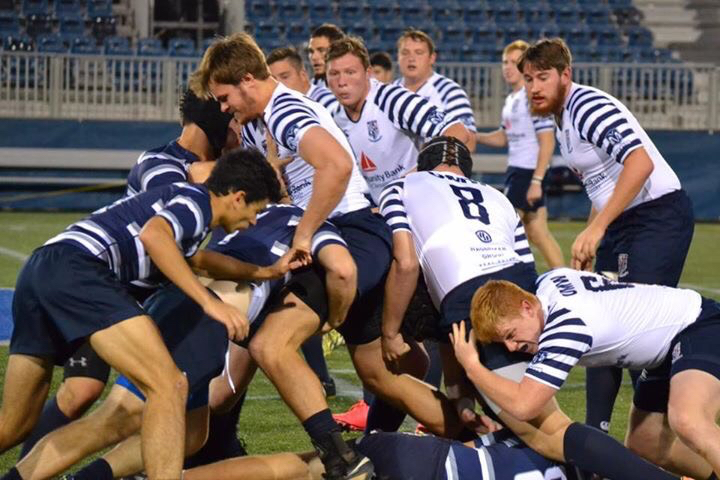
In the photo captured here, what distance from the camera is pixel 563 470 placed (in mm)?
5547

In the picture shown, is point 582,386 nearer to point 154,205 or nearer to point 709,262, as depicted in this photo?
point 154,205

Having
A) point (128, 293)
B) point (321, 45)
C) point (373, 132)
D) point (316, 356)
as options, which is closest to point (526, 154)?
point (321, 45)

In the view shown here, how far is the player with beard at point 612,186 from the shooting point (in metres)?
6.43

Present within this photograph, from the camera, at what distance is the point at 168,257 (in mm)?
5086

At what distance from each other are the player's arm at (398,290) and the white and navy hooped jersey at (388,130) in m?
1.60

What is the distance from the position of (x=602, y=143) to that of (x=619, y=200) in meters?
0.32

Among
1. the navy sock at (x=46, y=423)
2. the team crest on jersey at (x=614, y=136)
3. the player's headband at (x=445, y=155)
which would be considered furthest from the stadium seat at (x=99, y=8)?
the navy sock at (x=46, y=423)

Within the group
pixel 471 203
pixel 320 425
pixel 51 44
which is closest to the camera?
pixel 320 425

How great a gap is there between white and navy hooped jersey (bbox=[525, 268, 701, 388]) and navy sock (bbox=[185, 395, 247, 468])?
141 centimetres

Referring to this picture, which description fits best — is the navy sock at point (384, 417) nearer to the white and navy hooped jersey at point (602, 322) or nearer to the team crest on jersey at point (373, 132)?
the white and navy hooped jersey at point (602, 322)

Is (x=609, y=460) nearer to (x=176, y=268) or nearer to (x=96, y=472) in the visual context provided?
(x=176, y=268)

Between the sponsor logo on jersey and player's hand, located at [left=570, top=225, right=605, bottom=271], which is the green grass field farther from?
the sponsor logo on jersey

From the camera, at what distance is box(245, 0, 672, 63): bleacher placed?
2259 centimetres

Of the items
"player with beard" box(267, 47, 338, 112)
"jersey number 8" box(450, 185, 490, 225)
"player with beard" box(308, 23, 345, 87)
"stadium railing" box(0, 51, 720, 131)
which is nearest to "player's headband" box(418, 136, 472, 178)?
"jersey number 8" box(450, 185, 490, 225)
